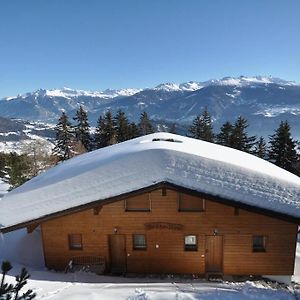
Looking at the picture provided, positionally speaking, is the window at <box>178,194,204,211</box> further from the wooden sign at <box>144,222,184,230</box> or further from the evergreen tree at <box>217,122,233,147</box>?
the evergreen tree at <box>217,122,233,147</box>

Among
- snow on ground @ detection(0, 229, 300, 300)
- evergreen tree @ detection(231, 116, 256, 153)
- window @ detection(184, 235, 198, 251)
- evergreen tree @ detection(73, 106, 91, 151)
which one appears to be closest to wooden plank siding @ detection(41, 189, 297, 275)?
window @ detection(184, 235, 198, 251)

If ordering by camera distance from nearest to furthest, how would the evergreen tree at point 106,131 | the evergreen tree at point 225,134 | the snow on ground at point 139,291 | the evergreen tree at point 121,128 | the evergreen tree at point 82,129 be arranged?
the snow on ground at point 139,291 → the evergreen tree at point 106,131 → the evergreen tree at point 225,134 → the evergreen tree at point 82,129 → the evergreen tree at point 121,128

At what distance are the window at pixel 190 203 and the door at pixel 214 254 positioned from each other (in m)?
1.68

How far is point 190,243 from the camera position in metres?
17.5

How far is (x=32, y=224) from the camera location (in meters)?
17.0

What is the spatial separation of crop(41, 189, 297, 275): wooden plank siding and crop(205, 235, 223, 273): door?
0.77 ft

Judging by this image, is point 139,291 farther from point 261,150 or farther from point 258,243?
point 261,150

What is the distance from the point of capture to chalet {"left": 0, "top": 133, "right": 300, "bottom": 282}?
1630 centimetres

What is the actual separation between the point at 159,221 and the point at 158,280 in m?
2.95

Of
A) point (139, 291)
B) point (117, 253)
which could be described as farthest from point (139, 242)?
point (139, 291)

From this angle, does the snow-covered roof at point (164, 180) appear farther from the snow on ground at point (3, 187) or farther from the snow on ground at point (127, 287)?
the snow on ground at point (3, 187)

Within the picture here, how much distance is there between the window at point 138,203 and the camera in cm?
1712

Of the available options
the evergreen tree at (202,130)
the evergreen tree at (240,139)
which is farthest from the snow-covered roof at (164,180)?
the evergreen tree at (202,130)

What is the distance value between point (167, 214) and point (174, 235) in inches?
47.4
